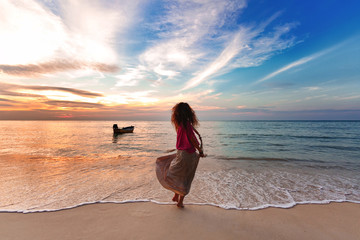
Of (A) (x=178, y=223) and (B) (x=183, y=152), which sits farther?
(B) (x=183, y=152)

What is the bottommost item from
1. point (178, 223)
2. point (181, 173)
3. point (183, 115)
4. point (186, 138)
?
point (178, 223)

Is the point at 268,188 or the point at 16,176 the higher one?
the point at 16,176

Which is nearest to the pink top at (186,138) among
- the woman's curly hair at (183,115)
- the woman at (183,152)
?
the woman at (183,152)

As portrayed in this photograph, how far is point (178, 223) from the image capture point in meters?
3.40

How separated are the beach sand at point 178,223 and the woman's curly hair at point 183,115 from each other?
2006 millimetres

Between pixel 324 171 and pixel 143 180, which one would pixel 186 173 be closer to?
pixel 143 180

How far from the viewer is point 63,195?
4.88 metres

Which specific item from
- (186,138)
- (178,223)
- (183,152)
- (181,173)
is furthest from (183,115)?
(178,223)

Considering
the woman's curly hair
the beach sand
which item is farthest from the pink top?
the beach sand

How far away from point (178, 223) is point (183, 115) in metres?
2.18

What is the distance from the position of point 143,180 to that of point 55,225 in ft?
10.9

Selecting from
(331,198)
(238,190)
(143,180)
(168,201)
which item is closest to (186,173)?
(168,201)

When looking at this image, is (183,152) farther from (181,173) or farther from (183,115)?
(183,115)

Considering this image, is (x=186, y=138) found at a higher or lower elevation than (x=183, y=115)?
lower
